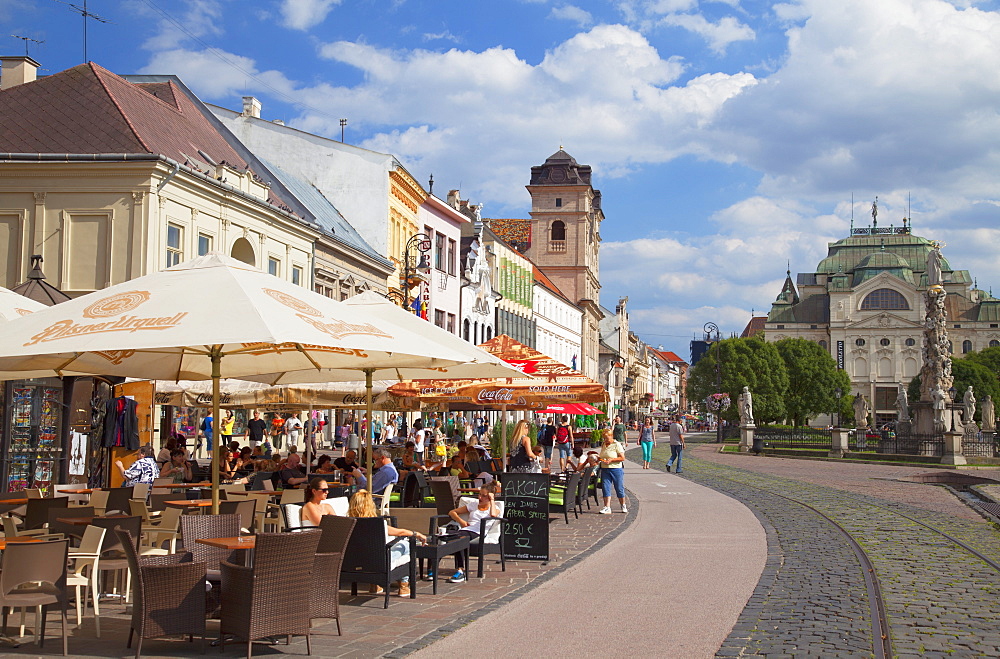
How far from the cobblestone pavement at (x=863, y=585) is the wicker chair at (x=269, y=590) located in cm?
305

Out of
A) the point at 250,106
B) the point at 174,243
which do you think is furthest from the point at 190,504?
the point at 250,106

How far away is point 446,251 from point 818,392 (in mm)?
56418

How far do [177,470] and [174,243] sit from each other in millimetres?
10492

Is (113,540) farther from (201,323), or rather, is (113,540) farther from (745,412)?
(745,412)

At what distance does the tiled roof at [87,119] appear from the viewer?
26.3 metres

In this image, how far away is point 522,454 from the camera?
20.9m

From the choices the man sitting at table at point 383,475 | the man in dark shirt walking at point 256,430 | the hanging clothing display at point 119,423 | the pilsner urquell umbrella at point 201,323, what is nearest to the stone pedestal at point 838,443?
the man in dark shirt walking at point 256,430

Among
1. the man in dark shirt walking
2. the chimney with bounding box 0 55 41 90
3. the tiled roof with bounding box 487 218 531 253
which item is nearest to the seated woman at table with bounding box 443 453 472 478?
the man in dark shirt walking

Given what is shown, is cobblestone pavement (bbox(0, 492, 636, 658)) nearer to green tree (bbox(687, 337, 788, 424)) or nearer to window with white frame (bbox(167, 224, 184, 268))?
window with white frame (bbox(167, 224, 184, 268))

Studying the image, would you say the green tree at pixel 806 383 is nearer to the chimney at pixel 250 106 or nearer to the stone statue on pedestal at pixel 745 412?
the stone statue on pedestal at pixel 745 412

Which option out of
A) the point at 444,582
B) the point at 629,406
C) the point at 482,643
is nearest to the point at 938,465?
the point at 444,582

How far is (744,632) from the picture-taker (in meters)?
8.19

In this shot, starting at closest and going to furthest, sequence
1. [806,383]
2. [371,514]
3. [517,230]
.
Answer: [371,514], [806,383], [517,230]

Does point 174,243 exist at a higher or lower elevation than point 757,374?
higher
